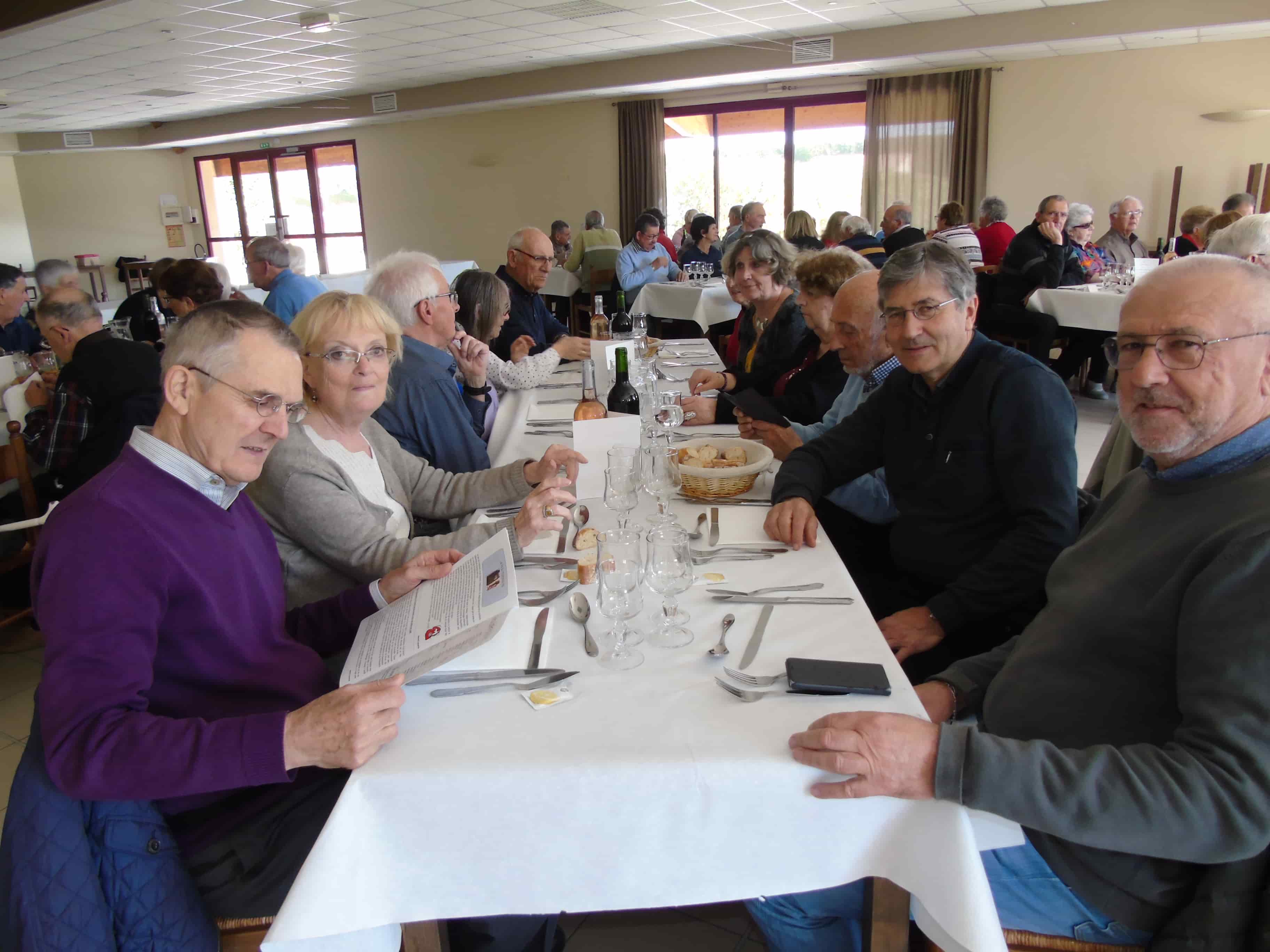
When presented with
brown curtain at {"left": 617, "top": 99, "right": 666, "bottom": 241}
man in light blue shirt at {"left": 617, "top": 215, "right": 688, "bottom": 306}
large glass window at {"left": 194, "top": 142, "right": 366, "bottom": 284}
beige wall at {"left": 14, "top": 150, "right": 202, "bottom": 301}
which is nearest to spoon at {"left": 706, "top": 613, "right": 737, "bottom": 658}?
man in light blue shirt at {"left": 617, "top": 215, "right": 688, "bottom": 306}

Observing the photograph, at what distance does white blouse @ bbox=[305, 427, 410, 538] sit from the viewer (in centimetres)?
185

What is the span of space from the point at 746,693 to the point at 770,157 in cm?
1083

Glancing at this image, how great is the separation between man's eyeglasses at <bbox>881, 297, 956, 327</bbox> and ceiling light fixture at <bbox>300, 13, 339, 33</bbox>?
7.03m

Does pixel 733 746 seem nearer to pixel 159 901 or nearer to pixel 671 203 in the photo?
pixel 159 901

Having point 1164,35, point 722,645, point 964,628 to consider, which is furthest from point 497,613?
point 1164,35

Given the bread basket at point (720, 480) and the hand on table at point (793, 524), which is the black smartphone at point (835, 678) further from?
the bread basket at point (720, 480)

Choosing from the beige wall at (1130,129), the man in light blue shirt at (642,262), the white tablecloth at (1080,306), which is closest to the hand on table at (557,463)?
the white tablecloth at (1080,306)

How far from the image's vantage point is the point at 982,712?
139 cm

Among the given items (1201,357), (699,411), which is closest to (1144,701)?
(1201,357)

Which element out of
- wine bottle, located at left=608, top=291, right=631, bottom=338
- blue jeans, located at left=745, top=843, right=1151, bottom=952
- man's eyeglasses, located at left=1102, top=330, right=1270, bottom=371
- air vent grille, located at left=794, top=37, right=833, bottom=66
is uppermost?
air vent grille, located at left=794, top=37, right=833, bottom=66

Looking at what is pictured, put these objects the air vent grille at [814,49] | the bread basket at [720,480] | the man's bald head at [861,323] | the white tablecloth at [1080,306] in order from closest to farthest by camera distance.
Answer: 1. the bread basket at [720,480]
2. the man's bald head at [861,323]
3. the white tablecloth at [1080,306]
4. the air vent grille at [814,49]

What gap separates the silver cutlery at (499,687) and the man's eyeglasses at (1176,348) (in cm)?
94

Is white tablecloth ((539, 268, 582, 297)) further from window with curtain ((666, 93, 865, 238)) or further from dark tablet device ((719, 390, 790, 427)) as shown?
dark tablet device ((719, 390, 790, 427))

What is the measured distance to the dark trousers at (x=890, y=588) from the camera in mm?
1832
